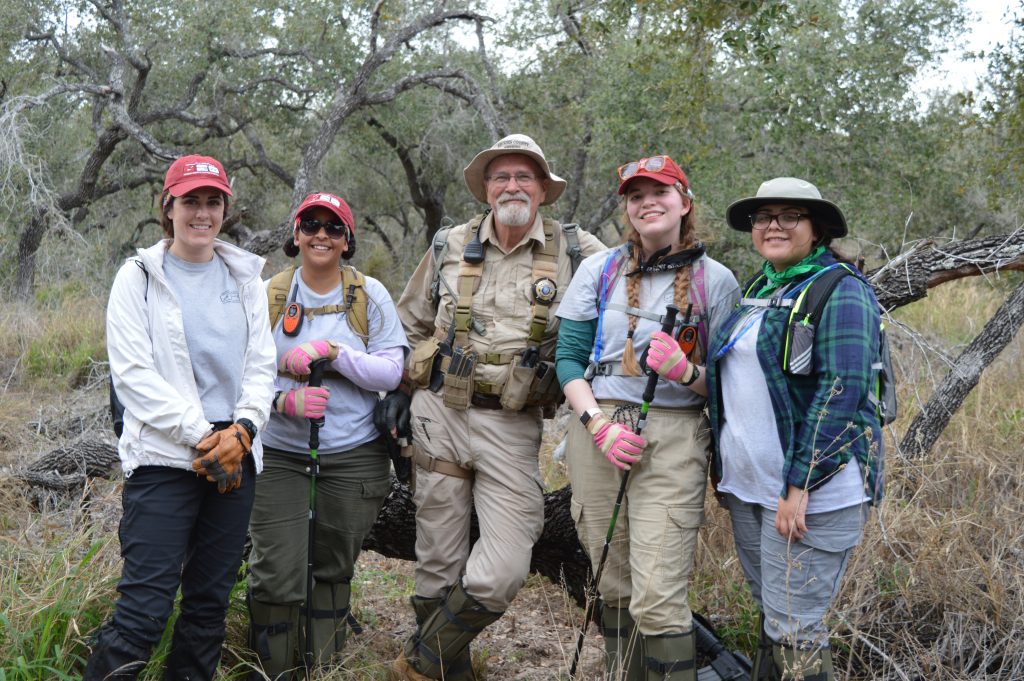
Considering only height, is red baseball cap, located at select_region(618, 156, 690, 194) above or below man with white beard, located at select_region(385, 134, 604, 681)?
above

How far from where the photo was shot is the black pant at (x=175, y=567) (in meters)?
3.23

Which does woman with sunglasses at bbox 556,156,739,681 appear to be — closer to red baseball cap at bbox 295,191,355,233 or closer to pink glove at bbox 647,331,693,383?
pink glove at bbox 647,331,693,383

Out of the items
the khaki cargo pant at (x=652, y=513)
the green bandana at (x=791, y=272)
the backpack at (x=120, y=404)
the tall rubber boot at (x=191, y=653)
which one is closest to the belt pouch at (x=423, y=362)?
the khaki cargo pant at (x=652, y=513)

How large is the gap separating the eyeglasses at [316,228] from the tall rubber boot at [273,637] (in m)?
1.70

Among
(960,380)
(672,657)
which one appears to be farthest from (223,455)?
(960,380)

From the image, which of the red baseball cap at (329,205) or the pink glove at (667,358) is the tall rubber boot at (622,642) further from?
the red baseball cap at (329,205)

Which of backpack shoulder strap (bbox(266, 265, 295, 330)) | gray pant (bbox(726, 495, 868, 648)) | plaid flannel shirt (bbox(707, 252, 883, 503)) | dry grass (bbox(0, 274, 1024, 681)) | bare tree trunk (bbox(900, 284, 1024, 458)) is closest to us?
plaid flannel shirt (bbox(707, 252, 883, 503))

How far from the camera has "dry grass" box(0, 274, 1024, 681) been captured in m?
3.79

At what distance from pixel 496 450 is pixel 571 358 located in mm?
639

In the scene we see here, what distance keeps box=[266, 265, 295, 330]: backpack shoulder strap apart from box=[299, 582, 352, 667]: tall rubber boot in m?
1.30

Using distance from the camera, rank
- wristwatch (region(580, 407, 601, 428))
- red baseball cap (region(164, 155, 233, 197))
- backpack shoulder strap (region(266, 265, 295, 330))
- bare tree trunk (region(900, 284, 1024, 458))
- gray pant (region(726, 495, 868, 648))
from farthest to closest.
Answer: bare tree trunk (region(900, 284, 1024, 458)) → backpack shoulder strap (region(266, 265, 295, 330)) → wristwatch (region(580, 407, 601, 428)) → red baseball cap (region(164, 155, 233, 197)) → gray pant (region(726, 495, 868, 648))

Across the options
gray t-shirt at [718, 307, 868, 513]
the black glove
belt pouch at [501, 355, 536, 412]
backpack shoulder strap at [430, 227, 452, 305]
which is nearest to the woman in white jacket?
the black glove

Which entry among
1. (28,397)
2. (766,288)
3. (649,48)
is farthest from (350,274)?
(649,48)

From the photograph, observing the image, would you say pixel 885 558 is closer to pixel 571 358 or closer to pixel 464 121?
pixel 571 358
